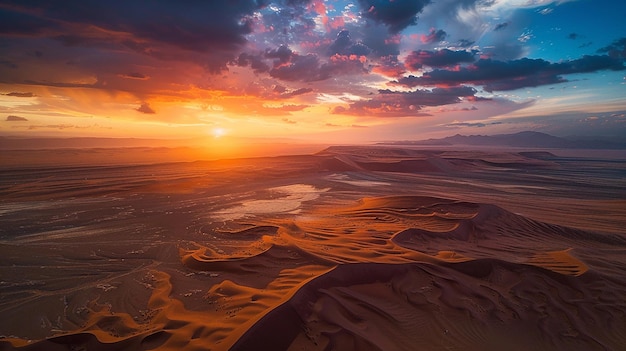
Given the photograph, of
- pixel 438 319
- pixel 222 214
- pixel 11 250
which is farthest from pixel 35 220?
pixel 438 319

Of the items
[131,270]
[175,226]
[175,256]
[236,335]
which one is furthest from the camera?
[175,226]

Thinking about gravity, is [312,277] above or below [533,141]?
above

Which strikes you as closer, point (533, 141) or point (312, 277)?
point (312, 277)

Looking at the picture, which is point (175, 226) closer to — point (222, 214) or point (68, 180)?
point (222, 214)

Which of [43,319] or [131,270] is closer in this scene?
[43,319]

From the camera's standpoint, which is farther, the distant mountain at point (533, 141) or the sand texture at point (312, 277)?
the distant mountain at point (533, 141)
